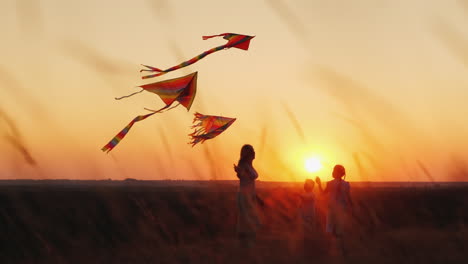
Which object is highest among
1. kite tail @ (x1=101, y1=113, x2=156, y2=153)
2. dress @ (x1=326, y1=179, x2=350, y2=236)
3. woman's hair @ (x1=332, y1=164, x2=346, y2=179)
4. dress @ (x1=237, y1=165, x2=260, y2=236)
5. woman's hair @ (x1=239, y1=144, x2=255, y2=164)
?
kite tail @ (x1=101, y1=113, x2=156, y2=153)

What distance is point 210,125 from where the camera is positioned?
13.1m

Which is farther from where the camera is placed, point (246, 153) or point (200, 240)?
point (200, 240)

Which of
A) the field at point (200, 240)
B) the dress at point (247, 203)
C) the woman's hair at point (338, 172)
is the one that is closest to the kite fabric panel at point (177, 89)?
the dress at point (247, 203)

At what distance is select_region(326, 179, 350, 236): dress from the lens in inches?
550

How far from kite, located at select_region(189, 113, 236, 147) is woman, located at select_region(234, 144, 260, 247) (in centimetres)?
88

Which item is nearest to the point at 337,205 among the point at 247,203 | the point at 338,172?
the point at 338,172

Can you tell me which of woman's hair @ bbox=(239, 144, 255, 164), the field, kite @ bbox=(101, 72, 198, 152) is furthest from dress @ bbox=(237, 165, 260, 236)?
kite @ bbox=(101, 72, 198, 152)

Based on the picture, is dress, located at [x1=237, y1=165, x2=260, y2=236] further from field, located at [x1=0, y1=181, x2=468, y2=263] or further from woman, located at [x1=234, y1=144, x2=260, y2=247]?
field, located at [x1=0, y1=181, x2=468, y2=263]

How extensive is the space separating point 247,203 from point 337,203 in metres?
2.56

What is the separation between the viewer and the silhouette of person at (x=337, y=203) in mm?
13945

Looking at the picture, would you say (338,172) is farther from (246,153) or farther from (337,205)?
(246,153)

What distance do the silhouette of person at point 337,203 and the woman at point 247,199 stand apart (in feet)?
7.16

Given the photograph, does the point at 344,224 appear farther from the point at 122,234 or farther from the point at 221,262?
the point at 122,234

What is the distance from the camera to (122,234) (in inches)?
664
